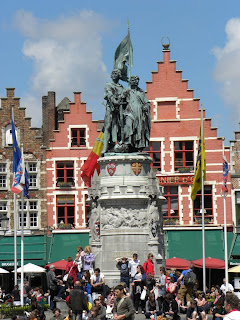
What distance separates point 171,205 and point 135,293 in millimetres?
24974

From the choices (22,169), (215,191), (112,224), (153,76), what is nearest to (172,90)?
(153,76)

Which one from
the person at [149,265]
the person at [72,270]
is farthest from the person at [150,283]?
the person at [72,270]

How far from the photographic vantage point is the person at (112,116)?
32875mm

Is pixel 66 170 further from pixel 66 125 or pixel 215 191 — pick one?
pixel 215 191

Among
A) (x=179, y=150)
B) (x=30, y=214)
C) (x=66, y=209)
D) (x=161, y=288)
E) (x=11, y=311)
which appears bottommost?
(x=11, y=311)

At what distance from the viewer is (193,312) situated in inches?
1024

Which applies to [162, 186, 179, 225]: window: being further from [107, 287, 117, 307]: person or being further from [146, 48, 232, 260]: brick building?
[107, 287, 117, 307]: person

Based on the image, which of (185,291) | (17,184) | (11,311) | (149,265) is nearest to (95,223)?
(149,265)

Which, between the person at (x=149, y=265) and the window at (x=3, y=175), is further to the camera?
the window at (x=3, y=175)

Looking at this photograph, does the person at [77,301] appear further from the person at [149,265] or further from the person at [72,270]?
the person at [149,265]

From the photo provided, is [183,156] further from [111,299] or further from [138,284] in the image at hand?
[111,299]

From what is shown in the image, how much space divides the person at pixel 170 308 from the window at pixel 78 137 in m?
28.8

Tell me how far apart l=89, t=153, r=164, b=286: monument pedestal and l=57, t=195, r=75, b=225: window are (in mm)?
22103

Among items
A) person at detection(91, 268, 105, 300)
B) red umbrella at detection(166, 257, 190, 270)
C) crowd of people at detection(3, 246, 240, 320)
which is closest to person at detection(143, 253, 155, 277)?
crowd of people at detection(3, 246, 240, 320)
